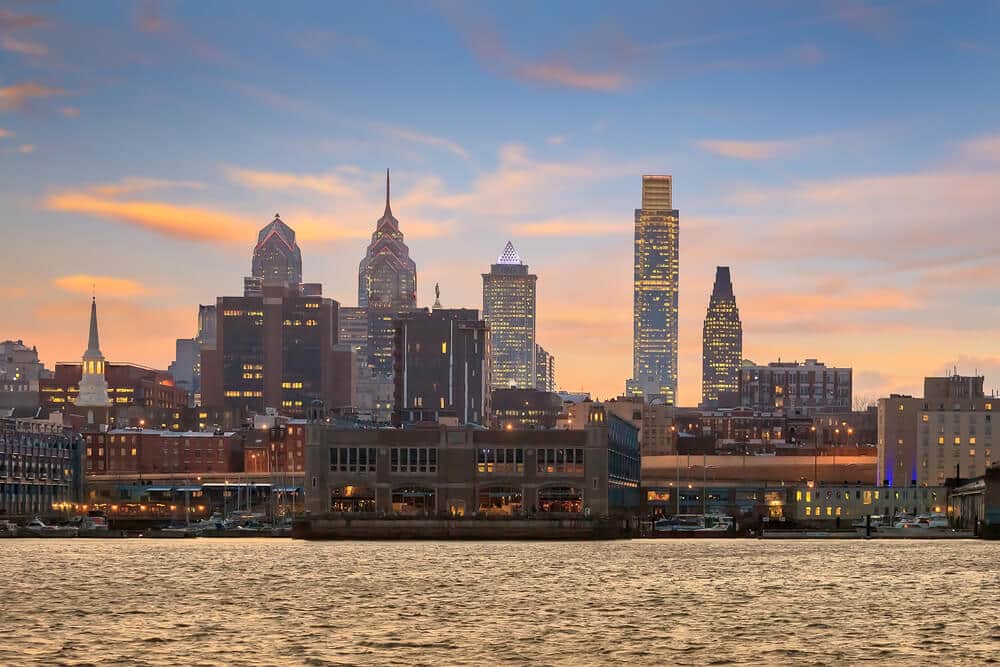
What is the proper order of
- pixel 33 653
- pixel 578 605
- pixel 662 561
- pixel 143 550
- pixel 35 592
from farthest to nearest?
pixel 143 550 → pixel 662 561 → pixel 35 592 → pixel 578 605 → pixel 33 653

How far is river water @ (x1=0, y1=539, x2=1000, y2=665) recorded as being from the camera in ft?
257

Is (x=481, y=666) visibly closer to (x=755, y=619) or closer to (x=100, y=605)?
(x=755, y=619)

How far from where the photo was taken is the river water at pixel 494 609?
257 ft

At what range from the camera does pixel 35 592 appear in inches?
4547

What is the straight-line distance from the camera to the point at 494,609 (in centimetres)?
10069

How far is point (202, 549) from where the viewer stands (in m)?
187

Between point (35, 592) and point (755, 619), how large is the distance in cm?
4898

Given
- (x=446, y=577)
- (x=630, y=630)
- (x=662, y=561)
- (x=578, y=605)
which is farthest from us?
(x=662, y=561)

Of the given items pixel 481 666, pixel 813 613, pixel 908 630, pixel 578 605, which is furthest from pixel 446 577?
pixel 481 666

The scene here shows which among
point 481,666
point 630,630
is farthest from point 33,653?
point 630,630

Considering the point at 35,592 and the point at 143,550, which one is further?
the point at 143,550

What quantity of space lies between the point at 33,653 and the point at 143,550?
109 m

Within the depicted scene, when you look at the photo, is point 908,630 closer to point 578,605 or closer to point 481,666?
point 578,605

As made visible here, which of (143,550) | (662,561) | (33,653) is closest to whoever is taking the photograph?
(33,653)
